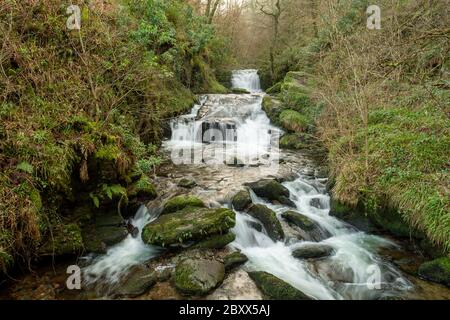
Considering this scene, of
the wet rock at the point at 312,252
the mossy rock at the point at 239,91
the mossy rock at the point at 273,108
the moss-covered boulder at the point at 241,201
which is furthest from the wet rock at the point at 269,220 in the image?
the mossy rock at the point at 239,91

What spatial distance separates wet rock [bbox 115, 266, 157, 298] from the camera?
4320 mm

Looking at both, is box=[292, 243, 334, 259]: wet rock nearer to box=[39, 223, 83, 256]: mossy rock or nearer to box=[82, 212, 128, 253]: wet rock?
box=[82, 212, 128, 253]: wet rock

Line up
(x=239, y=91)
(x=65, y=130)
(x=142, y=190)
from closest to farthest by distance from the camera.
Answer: (x=65, y=130) < (x=142, y=190) < (x=239, y=91)

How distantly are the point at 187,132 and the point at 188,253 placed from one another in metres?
7.77

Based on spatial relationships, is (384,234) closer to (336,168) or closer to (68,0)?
(336,168)

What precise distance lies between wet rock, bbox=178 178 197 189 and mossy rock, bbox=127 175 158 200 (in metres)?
0.86

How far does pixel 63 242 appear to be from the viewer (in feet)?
16.0

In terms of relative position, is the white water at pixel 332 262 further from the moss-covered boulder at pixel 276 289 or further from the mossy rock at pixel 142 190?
the mossy rock at pixel 142 190

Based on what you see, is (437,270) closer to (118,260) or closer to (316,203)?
(316,203)

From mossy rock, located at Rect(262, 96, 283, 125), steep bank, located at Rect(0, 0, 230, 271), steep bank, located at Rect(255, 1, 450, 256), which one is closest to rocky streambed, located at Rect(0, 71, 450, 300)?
steep bank, located at Rect(0, 0, 230, 271)

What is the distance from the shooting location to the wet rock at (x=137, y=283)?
432 cm

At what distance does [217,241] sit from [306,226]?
6.28ft

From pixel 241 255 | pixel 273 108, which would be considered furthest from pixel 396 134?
pixel 273 108

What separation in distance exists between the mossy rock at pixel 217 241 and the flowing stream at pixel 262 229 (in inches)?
8.4
